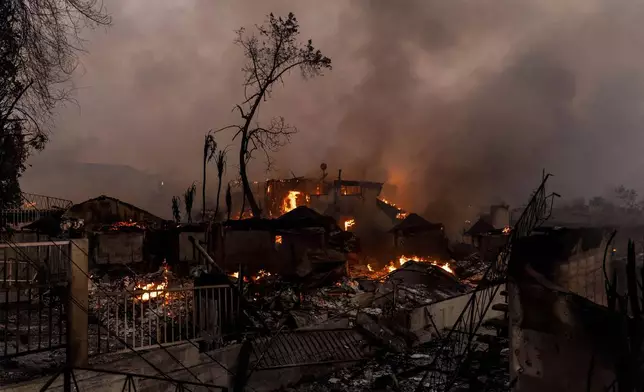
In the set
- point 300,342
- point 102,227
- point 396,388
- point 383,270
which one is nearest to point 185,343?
point 300,342

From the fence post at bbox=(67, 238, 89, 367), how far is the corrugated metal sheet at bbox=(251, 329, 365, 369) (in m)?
3.44

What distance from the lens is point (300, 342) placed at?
10.2m

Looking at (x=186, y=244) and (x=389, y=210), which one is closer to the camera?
(x=186, y=244)

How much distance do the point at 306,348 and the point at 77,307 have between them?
501cm

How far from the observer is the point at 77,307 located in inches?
273

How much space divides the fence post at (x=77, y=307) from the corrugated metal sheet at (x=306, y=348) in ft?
11.3

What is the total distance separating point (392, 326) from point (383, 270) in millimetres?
13276

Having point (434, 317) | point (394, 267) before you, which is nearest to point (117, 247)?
point (434, 317)

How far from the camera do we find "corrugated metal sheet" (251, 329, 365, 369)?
9.45 m

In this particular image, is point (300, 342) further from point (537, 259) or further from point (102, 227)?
point (102, 227)

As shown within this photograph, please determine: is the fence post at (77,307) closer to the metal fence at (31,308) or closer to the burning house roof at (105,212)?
the metal fence at (31,308)

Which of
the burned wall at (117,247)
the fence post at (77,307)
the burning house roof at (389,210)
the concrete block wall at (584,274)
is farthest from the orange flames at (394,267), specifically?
the fence post at (77,307)

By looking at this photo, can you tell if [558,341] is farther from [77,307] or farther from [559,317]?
[77,307]

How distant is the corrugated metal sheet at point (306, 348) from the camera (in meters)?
9.45
